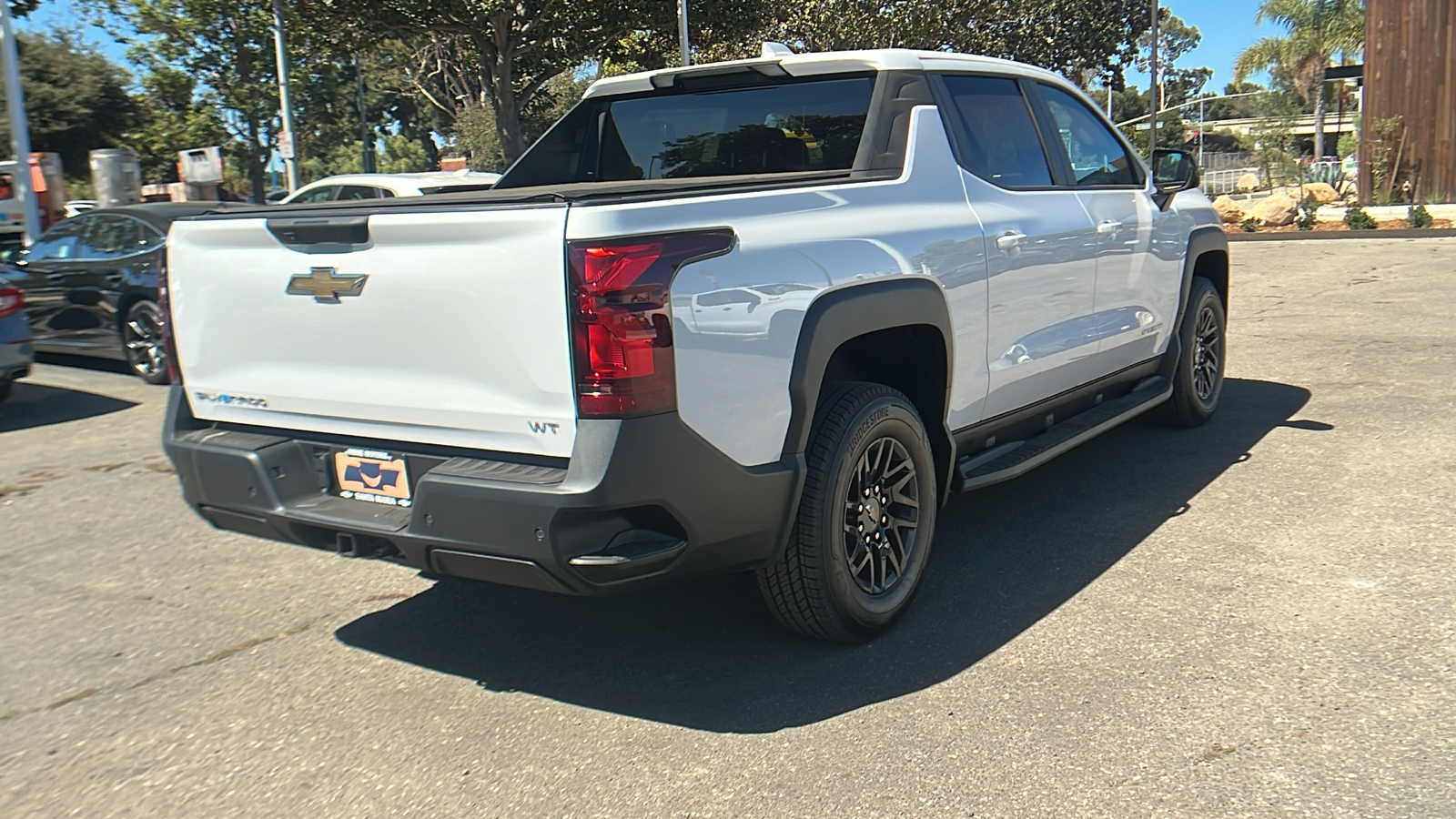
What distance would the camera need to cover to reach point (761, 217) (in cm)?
345

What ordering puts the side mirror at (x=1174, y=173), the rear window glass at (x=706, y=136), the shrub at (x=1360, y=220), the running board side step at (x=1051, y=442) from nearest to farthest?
the running board side step at (x=1051, y=442)
the rear window glass at (x=706, y=136)
the side mirror at (x=1174, y=173)
the shrub at (x=1360, y=220)

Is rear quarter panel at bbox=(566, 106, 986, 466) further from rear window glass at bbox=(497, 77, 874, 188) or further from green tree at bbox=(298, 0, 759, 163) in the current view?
green tree at bbox=(298, 0, 759, 163)

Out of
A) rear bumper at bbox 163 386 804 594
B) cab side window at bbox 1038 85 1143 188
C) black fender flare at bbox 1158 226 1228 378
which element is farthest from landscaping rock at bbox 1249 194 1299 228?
rear bumper at bbox 163 386 804 594

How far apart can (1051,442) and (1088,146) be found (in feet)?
5.21

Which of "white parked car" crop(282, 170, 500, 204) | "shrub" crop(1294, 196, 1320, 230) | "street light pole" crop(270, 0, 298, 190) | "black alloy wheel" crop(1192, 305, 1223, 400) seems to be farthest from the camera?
"street light pole" crop(270, 0, 298, 190)

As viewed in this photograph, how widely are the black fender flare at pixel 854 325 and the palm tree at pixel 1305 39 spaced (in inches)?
1461

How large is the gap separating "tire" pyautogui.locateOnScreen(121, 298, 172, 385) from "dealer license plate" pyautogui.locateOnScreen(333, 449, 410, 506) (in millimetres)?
6740

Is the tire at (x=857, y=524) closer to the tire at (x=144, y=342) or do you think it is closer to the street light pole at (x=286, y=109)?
the tire at (x=144, y=342)

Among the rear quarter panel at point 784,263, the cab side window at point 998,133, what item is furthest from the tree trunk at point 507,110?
the rear quarter panel at point 784,263

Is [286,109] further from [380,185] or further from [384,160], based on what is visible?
[384,160]

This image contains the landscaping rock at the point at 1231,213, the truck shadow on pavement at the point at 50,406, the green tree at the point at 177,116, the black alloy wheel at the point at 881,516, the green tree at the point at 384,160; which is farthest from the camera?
the green tree at the point at 384,160

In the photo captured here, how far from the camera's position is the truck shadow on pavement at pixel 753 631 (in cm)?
365

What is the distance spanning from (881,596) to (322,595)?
7.27 ft

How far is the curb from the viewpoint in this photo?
1759 centimetres
